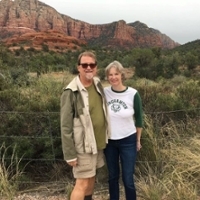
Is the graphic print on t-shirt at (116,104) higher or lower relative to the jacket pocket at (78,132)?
higher

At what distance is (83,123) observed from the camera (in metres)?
3.05

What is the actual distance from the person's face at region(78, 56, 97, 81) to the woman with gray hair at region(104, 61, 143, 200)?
26 cm

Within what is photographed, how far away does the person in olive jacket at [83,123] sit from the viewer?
304cm

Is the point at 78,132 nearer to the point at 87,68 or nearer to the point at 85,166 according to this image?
the point at 85,166

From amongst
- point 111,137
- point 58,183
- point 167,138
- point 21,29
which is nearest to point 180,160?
point 167,138

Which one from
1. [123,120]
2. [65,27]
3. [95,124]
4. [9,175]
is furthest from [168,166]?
[65,27]

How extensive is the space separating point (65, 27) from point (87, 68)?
128949 millimetres

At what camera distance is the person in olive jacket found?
304 cm

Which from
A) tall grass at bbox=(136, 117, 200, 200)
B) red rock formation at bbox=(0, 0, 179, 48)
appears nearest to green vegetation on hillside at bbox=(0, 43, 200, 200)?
tall grass at bbox=(136, 117, 200, 200)

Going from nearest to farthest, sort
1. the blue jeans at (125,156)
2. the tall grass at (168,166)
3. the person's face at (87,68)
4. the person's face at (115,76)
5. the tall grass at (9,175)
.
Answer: the person's face at (87,68) → the person's face at (115,76) → the blue jeans at (125,156) → the tall grass at (168,166) → the tall grass at (9,175)

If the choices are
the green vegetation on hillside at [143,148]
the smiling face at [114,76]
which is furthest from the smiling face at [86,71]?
the green vegetation on hillside at [143,148]

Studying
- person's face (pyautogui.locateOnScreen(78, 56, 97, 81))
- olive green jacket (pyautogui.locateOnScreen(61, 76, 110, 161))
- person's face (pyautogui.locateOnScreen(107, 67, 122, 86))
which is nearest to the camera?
olive green jacket (pyautogui.locateOnScreen(61, 76, 110, 161))

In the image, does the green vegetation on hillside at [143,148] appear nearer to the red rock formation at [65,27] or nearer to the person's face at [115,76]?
the person's face at [115,76]

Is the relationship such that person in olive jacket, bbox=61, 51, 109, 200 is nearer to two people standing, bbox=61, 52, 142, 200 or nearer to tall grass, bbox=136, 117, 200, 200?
two people standing, bbox=61, 52, 142, 200
